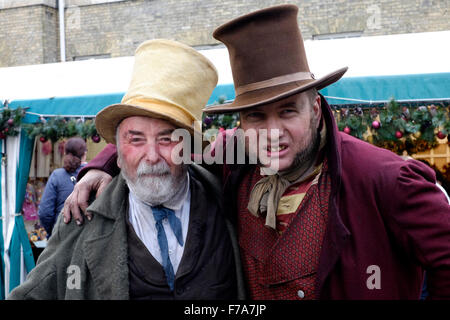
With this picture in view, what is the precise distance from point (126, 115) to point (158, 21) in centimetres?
885

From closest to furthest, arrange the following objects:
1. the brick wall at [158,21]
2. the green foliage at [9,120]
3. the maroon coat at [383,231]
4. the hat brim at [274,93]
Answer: the maroon coat at [383,231], the hat brim at [274,93], the green foliage at [9,120], the brick wall at [158,21]

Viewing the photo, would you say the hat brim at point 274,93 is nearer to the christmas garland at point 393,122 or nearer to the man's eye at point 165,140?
the man's eye at point 165,140

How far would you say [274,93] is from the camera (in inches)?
71.9

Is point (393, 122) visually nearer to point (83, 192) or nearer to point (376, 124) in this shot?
point (376, 124)

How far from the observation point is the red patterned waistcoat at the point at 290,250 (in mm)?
1771

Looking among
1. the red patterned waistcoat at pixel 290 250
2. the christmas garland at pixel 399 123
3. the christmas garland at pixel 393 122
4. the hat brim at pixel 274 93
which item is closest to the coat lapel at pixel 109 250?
the red patterned waistcoat at pixel 290 250

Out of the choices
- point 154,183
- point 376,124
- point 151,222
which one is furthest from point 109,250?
point 376,124

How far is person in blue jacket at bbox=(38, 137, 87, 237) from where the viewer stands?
4938 mm

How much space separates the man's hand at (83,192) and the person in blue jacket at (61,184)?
2.94 metres

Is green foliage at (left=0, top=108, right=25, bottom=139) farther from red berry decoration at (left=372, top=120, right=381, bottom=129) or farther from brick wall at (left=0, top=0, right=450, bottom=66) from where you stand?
brick wall at (left=0, top=0, right=450, bottom=66)

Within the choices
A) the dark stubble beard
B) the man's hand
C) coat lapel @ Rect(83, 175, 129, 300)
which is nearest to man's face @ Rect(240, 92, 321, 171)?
the dark stubble beard

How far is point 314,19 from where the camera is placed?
9.25m

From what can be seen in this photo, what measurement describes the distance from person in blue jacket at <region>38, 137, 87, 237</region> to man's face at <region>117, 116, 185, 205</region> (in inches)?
127

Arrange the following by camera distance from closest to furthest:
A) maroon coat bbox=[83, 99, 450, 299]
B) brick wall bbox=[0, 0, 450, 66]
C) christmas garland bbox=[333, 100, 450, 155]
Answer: maroon coat bbox=[83, 99, 450, 299] → christmas garland bbox=[333, 100, 450, 155] → brick wall bbox=[0, 0, 450, 66]
